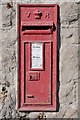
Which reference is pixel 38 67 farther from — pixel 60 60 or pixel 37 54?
pixel 60 60

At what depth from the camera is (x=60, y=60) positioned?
5.35m

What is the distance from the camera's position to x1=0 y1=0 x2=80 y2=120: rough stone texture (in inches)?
209

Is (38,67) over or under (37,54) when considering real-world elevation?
under

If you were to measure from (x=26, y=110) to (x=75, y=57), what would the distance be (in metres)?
0.97

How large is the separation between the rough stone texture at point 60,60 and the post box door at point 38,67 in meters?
0.18

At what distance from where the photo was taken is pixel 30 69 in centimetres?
526

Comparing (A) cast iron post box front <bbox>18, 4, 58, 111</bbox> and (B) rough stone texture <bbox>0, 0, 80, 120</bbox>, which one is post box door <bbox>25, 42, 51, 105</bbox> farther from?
(B) rough stone texture <bbox>0, 0, 80, 120</bbox>

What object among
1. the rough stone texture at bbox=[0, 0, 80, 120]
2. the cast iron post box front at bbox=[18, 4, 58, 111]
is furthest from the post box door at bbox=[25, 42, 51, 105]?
the rough stone texture at bbox=[0, 0, 80, 120]

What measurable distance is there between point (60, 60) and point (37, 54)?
33cm

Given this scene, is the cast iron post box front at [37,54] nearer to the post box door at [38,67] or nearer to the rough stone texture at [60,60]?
the post box door at [38,67]

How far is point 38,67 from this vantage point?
5.26 metres

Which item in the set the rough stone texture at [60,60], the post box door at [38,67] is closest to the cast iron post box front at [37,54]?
the post box door at [38,67]

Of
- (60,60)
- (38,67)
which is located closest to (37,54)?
(38,67)

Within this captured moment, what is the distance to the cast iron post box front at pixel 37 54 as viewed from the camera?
5215 millimetres
